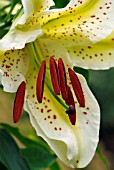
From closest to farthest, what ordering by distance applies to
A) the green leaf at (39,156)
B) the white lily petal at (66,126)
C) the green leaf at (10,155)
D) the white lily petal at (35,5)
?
the white lily petal at (35,5) < the white lily petal at (66,126) < the green leaf at (10,155) < the green leaf at (39,156)

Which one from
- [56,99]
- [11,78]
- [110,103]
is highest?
[11,78]

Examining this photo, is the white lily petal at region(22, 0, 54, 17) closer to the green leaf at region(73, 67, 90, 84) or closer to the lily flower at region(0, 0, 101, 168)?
the lily flower at region(0, 0, 101, 168)

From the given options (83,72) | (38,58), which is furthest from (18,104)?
(83,72)

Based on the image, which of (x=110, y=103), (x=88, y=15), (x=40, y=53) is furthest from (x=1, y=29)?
(x=110, y=103)

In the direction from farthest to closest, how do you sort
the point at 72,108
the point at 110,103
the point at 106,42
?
the point at 110,103, the point at 106,42, the point at 72,108

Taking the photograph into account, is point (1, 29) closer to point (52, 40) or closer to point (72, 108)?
point (52, 40)

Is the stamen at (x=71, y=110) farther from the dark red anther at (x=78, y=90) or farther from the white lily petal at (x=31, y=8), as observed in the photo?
the white lily petal at (x=31, y=8)

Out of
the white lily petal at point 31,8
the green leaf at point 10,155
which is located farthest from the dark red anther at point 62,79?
the green leaf at point 10,155

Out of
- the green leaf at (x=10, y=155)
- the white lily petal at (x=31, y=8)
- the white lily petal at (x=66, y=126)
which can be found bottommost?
the green leaf at (x=10, y=155)

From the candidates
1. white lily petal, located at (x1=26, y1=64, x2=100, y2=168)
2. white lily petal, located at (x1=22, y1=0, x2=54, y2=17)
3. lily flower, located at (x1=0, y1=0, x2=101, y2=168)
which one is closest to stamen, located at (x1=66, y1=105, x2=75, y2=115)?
lily flower, located at (x1=0, y1=0, x2=101, y2=168)
